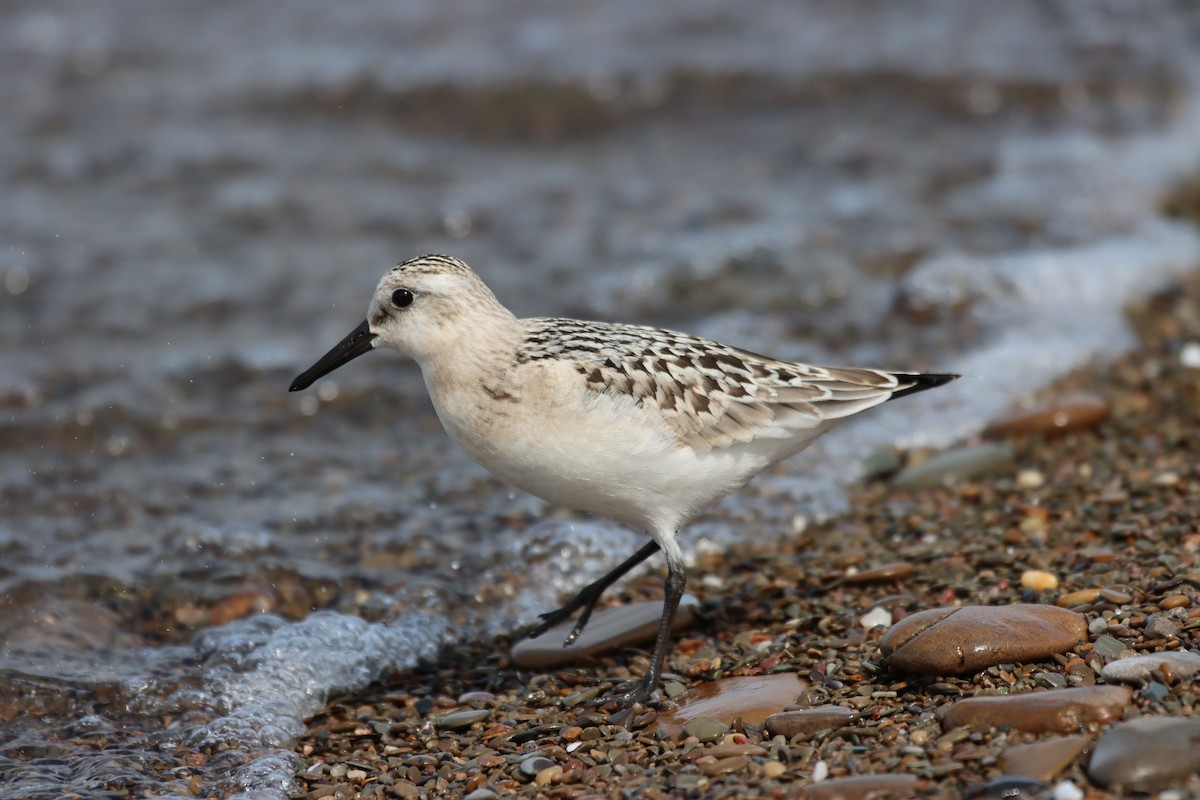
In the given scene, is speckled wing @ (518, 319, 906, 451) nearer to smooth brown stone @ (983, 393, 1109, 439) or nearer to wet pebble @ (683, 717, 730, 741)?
wet pebble @ (683, 717, 730, 741)

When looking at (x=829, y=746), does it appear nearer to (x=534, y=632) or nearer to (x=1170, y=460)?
(x=534, y=632)

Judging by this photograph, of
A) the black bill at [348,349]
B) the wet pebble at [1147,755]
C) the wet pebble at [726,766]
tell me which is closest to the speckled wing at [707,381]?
the black bill at [348,349]

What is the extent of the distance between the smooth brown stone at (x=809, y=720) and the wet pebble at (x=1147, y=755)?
0.86 meters

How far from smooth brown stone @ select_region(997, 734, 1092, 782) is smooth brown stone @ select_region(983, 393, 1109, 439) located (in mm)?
3311

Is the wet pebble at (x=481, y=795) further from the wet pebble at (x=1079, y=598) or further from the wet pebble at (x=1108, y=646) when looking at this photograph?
the wet pebble at (x=1079, y=598)

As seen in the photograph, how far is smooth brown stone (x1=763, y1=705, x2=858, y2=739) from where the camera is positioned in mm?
4348

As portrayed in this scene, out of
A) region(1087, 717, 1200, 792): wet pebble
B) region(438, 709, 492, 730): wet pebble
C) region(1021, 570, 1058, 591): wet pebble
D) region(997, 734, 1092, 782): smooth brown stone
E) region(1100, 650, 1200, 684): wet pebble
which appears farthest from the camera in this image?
region(1021, 570, 1058, 591): wet pebble

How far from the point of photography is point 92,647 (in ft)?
18.7

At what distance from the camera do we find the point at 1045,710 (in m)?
3.98

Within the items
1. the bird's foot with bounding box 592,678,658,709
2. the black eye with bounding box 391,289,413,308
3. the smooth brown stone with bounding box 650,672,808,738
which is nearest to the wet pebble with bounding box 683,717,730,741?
the smooth brown stone with bounding box 650,672,808,738

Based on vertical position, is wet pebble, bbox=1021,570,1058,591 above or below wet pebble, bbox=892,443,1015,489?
above

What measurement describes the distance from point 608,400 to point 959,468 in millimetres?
2555

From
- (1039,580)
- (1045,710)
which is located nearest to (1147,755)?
(1045,710)

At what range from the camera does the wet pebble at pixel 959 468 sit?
21.8 feet
